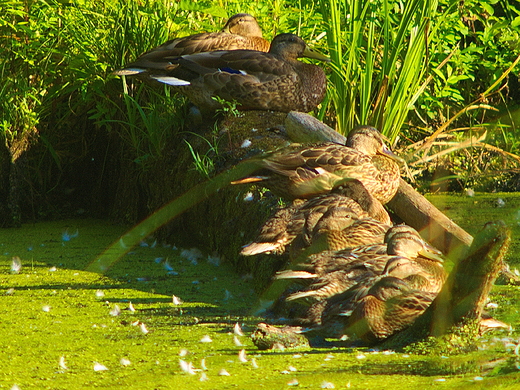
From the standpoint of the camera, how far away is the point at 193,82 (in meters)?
5.93

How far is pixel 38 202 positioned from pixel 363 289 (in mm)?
4275

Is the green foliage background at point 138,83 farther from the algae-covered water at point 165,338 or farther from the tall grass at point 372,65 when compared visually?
the algae-covered water at point 165,338

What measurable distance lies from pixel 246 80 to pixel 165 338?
111 inches

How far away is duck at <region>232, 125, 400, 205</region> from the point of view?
477cm

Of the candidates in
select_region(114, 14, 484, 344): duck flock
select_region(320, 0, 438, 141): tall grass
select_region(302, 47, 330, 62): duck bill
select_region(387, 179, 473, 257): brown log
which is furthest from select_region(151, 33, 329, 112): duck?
select_region(387, 179, 473, 257): brown log

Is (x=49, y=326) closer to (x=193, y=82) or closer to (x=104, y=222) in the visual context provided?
(x=193, y=82)

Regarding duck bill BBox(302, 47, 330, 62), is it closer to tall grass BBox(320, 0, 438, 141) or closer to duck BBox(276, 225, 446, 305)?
tall grass BBox(320, 0, 438, 141)

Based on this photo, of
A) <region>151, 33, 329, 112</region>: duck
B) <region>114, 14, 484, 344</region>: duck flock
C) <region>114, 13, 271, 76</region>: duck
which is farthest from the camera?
<region>114, 13, 271, 76</region>: duck

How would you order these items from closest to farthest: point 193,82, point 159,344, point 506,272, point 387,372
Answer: point 387,372 → point 159,344 → point 506,272 → point 193,82

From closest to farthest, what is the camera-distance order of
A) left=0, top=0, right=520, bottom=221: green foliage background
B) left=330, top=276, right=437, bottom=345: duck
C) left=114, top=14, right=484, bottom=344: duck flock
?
1. left=330, top=276, right=437, bottom=345: duck
2. left=114, top=14, right=484, bottom=344: duck flock
3. left=0, top=0, right=520, bottom=221: green foliage background

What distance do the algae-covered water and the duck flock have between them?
0.24 m

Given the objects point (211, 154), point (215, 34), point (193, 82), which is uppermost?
point (215, 34)

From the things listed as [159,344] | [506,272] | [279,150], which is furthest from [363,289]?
[279,150]

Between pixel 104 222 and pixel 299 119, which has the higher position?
pixel 299 119
